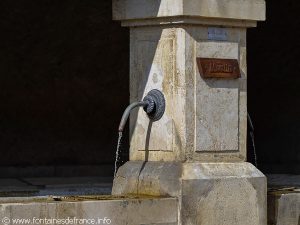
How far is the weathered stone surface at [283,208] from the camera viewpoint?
9578mm

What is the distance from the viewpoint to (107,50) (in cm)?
1516

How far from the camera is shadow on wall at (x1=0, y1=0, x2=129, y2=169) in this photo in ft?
48.2

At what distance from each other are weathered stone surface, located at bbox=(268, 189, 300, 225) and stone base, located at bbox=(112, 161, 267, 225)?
17cm

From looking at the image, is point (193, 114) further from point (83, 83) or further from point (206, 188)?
point (83, 83)

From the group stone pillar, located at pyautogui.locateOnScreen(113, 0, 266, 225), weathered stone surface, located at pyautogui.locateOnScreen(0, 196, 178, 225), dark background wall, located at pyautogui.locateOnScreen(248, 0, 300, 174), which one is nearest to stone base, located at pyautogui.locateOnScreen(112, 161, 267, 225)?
stone pillar, located at pyautogui.locateOnScreen(113, 0, 266, 225)

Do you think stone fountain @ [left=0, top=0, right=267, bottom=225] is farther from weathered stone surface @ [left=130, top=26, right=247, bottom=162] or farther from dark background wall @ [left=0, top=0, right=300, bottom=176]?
dark background wall @ [left=0, top=0, right=300, bottom=176]

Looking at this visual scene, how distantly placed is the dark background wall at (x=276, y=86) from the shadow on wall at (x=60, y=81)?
1773mm

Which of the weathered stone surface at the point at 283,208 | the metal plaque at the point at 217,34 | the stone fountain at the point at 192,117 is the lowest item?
the weathered stone surface at the point at 283,208

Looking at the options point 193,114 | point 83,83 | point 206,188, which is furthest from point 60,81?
point 206,188

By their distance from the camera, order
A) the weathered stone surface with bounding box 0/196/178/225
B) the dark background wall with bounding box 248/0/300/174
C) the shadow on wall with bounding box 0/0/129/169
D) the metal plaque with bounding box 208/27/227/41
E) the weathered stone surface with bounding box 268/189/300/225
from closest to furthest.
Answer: the weathered stone surface with bounding box 0/196/178/225 < the metal plaque with bounding box 208/27/227/41 < the weathered stone surface with bounding box 268/189/300/225 < the shadow on wall with bounding box 0/0/129/169 < the dark background wall with bounding box 248/0/300/174

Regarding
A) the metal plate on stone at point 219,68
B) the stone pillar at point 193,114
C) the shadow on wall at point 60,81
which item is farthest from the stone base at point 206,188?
the shadow on wall at point 60,81

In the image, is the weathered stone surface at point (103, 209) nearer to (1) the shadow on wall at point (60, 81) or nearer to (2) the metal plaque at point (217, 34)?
(2) the metal plaque at point (217, 34)

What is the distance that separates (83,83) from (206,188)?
20.9ft

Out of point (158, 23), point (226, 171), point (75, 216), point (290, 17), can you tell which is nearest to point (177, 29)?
point (158, 23)
